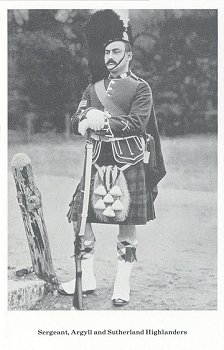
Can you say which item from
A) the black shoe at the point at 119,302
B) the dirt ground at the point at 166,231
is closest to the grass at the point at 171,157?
the dirt ground at the point at 166,231

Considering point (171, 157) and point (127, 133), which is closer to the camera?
point (127, 133)

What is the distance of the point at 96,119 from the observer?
2.72 metres

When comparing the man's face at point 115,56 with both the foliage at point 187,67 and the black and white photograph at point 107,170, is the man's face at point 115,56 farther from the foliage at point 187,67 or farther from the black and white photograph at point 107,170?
the foliage at point 187,67

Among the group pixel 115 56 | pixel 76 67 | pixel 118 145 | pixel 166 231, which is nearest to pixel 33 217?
pixel 118 145

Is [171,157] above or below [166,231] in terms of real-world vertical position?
above

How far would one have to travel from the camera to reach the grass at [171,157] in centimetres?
288

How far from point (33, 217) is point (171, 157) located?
80cm

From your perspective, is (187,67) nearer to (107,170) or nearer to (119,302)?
(107,170)

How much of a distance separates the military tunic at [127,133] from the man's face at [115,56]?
0.19 feet

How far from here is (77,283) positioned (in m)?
2.80

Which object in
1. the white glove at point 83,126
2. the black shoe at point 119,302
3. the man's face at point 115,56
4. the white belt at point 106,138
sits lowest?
the black shoe at point 119,302

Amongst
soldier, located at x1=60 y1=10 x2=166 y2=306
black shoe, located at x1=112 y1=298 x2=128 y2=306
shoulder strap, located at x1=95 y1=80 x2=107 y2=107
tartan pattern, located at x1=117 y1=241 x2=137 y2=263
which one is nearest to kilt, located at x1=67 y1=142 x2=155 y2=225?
soldier, located at x1=60 y1=10 x2=166 y2=306

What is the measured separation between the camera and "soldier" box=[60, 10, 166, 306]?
2742 mm
